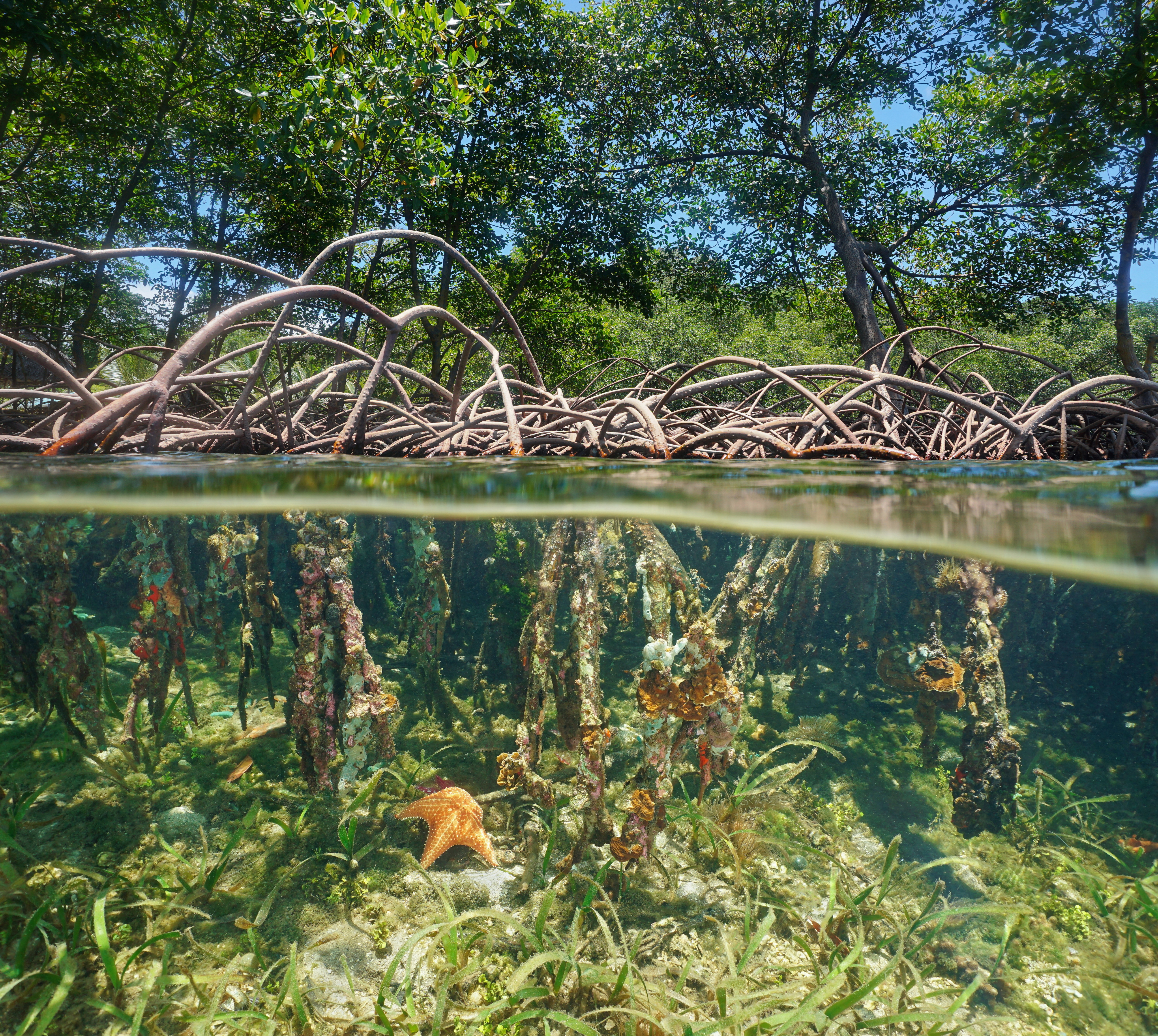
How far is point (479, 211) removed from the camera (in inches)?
325

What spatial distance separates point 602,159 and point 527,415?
23.7 ft

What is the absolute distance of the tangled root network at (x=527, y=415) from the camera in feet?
7.55

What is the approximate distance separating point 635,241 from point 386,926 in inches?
359

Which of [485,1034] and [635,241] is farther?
[635,241]

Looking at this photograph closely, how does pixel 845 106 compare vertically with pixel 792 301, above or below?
above

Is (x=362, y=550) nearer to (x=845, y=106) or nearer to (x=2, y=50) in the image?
(x=2, y=50)

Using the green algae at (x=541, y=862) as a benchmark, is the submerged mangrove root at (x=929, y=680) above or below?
above

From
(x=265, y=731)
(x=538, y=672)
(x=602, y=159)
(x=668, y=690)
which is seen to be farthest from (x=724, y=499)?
(x=602, y=159)

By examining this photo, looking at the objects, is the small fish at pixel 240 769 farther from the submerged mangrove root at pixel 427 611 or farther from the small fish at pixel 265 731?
the submerged mangrove root at pixel 427 611

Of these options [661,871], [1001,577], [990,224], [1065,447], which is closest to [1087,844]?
[1001,577]

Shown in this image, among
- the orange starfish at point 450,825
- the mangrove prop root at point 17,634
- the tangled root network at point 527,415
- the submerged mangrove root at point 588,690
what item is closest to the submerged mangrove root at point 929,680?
the tangled root network at point 527,415

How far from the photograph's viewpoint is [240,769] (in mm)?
2285

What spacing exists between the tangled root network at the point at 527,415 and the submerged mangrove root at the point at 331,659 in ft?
1.96

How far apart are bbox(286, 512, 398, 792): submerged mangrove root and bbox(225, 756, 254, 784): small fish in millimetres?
322
